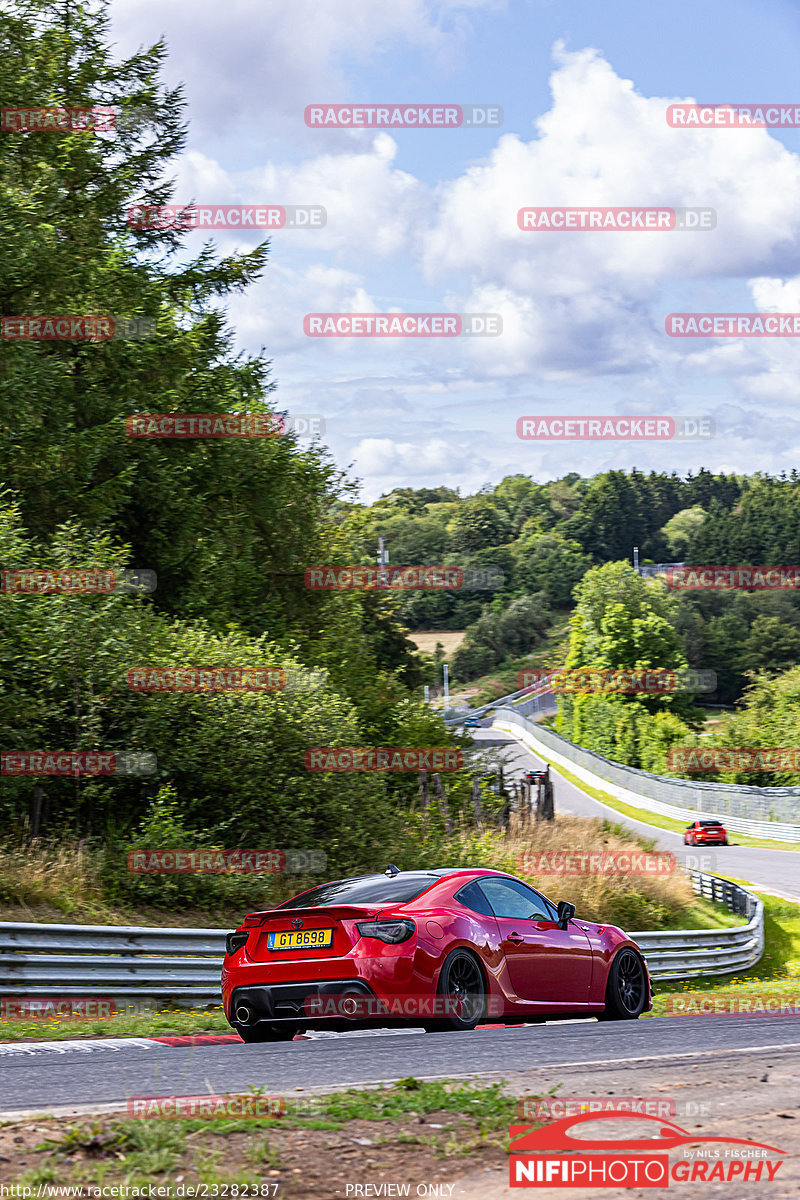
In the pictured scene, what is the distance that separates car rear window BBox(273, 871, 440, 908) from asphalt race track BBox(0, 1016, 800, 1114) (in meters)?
0.93

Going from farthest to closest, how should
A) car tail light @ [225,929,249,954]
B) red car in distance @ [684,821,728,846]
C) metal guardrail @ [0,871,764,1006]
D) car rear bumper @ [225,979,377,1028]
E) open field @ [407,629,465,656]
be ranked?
open field @ [407,629,465,656] < red car in distance @ [684,821,728,846] < metal guardrail @ [0,871,764,1006] < car tail light @ [225,929,249,954] < car rear bumper @ [225,979,377,1028]

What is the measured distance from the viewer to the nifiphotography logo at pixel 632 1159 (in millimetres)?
4219

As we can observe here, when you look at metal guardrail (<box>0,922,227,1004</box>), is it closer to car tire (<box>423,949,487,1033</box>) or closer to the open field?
car tire (<box>423,949,487,1033</box>)

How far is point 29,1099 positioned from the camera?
214 inches

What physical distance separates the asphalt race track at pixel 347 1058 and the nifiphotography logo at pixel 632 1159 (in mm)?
1486

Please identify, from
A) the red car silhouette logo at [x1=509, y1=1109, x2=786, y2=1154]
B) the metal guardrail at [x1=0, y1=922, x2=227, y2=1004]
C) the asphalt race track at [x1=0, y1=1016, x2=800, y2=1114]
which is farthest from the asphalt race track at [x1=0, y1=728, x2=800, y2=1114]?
the metal guardrail at [x1=0, y1=922, x2=227, y2=1004]

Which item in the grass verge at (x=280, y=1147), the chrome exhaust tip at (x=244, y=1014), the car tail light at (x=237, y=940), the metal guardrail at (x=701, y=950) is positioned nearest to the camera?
the grass verge at (x=280, y=1147)

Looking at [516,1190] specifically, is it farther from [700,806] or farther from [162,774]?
A: [700,806]

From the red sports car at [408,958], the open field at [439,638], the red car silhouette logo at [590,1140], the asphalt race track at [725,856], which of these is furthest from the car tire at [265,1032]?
the open field at [439,638]

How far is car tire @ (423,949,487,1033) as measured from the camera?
8258mm

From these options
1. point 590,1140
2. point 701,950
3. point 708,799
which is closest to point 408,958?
point 590,1140

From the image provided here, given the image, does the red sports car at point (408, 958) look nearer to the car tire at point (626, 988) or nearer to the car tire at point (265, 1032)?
the car tire at point (265, 1032)

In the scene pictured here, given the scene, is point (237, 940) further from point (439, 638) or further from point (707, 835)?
point (439, 638)

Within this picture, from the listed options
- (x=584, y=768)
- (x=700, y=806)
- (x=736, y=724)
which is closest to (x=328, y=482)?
(x=700, y=806)
